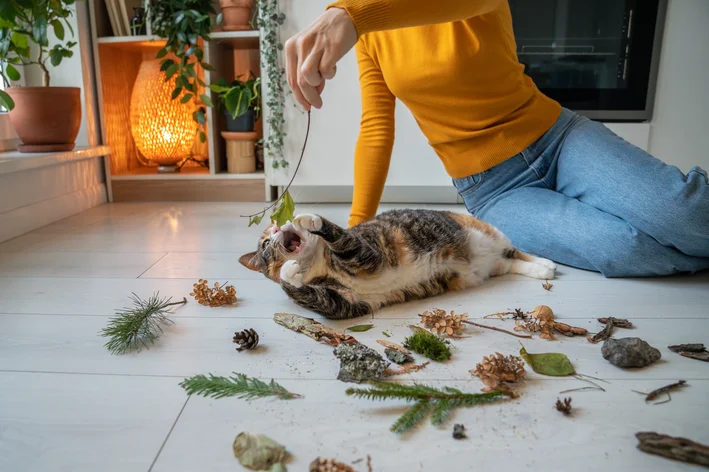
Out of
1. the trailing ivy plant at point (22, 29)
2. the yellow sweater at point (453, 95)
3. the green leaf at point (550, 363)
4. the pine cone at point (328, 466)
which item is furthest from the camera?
the trailing ivy plant at point (22, 29)

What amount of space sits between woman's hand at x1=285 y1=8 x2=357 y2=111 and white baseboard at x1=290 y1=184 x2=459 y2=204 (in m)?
1.48

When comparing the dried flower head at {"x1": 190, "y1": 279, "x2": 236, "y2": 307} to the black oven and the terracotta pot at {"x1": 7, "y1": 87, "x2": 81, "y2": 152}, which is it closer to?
the terracotta pot at {"x1": 7, "y1": 87, "x2": 81, "y2": 152}

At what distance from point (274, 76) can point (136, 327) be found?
1.48m

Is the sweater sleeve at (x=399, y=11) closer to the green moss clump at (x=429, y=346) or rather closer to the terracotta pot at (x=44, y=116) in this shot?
the green moss clump at (x=429, y=346)

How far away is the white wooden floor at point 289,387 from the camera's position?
614 millimetres

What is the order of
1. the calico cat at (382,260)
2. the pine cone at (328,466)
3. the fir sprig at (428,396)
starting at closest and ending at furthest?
1. the pine cone at (328,466)
2. the fir sprig at (428,396)
3. the calico cat at (382,260)

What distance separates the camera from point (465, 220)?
1296 millimetres

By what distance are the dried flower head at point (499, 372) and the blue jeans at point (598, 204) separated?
636mm

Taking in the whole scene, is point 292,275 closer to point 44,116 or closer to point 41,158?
point 41,158

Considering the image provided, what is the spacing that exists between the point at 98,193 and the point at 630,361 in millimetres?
2298

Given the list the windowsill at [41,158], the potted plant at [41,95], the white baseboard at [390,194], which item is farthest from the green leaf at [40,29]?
the white baseboard at [390,194]

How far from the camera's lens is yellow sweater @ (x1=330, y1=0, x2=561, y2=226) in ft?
4.22

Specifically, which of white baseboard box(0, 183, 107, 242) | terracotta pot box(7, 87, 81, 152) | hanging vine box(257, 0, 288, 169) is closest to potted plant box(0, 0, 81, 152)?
terracotta pot box(7, 87, 81, 152)

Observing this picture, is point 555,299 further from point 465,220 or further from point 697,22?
point 697,22
